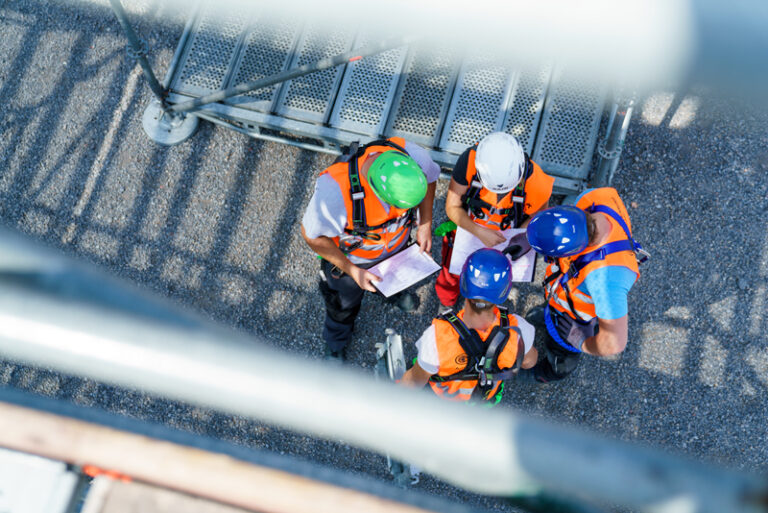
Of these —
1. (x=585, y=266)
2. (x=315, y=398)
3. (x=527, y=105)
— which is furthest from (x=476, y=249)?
(x=315, y=398)

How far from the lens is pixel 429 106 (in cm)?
576

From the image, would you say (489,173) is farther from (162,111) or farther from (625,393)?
(162,111)

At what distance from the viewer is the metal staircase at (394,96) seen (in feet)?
18.4

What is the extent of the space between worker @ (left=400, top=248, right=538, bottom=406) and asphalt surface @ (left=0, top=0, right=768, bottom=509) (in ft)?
5.67

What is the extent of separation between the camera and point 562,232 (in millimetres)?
3725

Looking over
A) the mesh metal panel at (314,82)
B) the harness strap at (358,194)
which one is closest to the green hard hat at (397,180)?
the harness strap at (358,194)

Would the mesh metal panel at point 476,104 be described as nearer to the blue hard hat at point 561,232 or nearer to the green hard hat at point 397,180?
the green hard hat at point 397,180

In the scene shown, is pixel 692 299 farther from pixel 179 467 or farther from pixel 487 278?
pixel 179 467

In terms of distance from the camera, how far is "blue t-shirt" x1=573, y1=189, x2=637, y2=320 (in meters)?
3.77

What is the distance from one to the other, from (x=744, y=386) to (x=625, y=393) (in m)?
1.24

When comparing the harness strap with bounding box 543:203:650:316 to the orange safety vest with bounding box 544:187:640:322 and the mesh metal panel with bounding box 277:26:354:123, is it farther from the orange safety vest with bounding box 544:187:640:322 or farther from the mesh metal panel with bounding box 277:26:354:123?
the mesh metal panel with bounding box 277:26:354:123

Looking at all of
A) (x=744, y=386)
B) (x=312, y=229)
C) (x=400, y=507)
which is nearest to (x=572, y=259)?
(x=312, y=229)

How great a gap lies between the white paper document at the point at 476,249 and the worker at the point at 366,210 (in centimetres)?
31

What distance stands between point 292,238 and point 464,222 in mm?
2200
